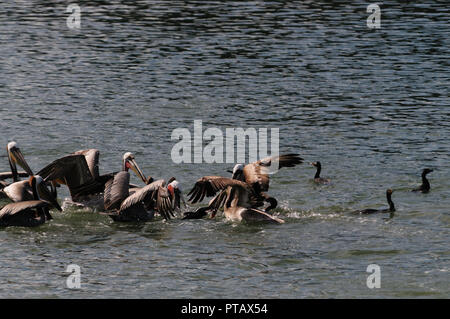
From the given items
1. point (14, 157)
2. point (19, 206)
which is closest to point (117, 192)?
point (19, 206)

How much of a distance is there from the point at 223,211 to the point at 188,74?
14.1 meters

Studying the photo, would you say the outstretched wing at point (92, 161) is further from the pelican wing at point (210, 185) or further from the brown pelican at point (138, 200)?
the pelican wing at point (210, 185)

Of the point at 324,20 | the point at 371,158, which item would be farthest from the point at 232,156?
the point at 324,20

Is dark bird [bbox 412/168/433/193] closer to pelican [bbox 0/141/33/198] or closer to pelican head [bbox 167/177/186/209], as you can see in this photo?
pelican head [bbox 167/177/186/209]

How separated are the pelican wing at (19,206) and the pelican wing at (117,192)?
164 centimetres

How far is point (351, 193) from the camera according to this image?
22016 millimetres

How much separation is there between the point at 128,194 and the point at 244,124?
8596 mm

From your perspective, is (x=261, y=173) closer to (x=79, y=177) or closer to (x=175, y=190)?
(x=175, y=190)

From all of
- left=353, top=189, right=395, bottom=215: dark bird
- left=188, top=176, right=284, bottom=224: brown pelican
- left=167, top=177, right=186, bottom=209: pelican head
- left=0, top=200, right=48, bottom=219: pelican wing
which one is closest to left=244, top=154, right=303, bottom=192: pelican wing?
left=188, top=176, right=284, bottom=224: brown pelican

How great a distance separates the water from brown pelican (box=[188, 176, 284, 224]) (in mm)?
278

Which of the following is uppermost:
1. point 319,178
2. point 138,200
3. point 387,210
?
point 138,200

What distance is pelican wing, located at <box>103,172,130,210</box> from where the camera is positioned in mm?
20156

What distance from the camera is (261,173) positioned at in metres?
20.9

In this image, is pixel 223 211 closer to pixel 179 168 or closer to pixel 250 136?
pixel 179 168
